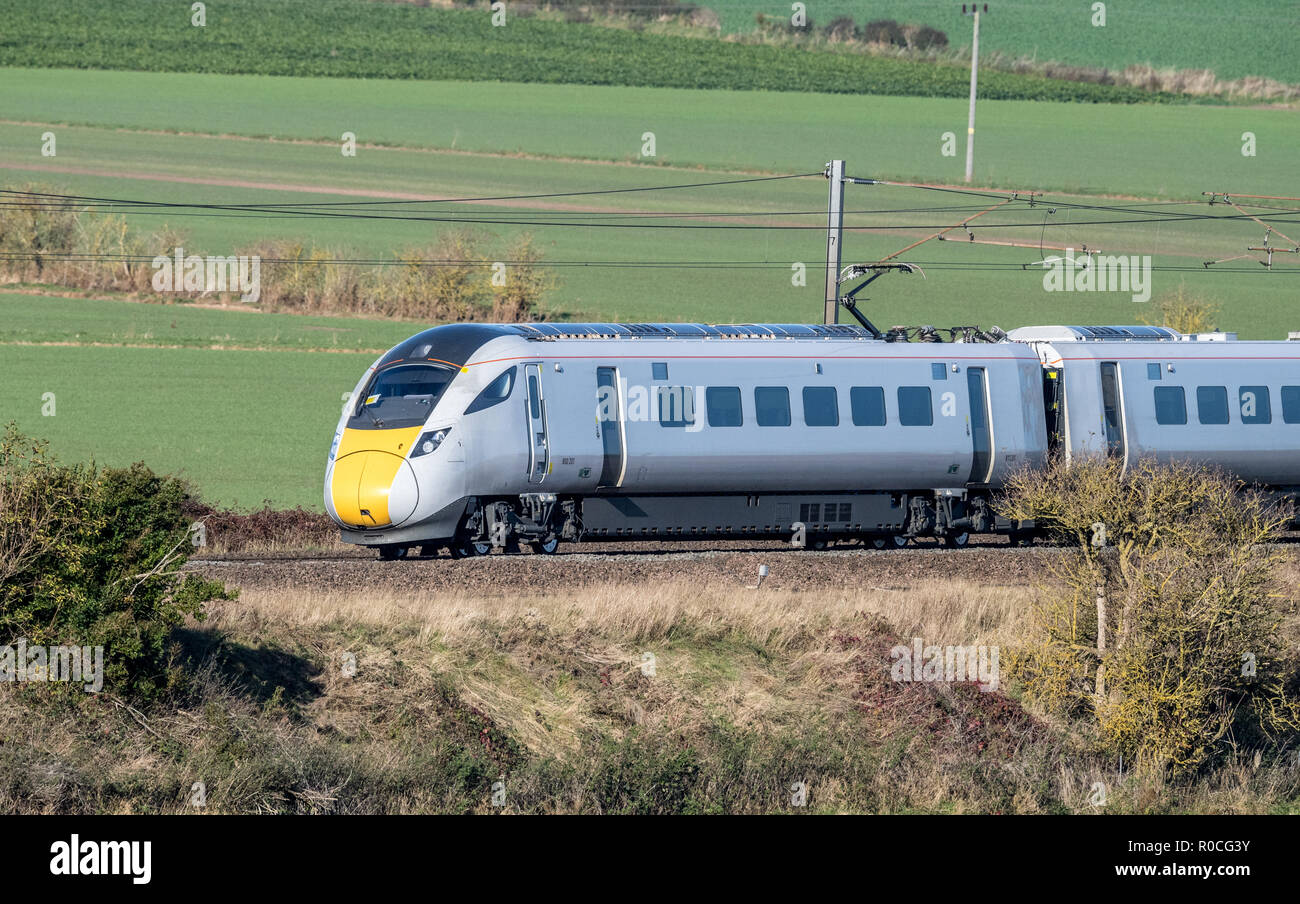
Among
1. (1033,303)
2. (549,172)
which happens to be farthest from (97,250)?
(1033,303)

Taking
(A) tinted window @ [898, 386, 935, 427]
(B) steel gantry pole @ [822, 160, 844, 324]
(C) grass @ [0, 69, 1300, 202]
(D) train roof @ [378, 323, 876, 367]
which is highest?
(C) grass @ [0, 69, 1300, 202]

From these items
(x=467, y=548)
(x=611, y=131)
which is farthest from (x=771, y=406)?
(x=611, y=131)

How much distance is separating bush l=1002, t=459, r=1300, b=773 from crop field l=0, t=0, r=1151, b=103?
257 feet

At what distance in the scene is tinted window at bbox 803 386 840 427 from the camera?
27250 millimetres

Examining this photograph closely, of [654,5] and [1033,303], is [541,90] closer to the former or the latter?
[654,5]

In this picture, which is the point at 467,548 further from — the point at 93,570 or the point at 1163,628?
the point at 1163,628

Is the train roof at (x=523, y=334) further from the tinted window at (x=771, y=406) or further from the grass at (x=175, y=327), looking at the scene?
the grass at (x=175, y=327)

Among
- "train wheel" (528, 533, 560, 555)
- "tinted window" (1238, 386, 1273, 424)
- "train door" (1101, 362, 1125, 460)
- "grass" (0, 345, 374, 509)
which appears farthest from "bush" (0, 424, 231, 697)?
"tinted window" (1238, 386, 1273, 424)

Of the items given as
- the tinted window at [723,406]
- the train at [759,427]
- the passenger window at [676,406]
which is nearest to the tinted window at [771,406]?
the train at [759,427]

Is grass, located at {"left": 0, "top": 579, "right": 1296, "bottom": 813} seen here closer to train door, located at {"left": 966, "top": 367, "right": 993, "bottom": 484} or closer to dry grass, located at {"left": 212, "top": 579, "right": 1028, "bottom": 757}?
dry grass, located at {"left": 212, "top": 579, "right": 1028, "bottom": 757}

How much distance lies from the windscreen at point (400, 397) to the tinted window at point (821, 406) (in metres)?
5.70

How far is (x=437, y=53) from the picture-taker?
102438mm

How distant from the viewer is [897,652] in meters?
23.9

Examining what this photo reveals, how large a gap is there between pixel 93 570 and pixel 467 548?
24.7 ft
